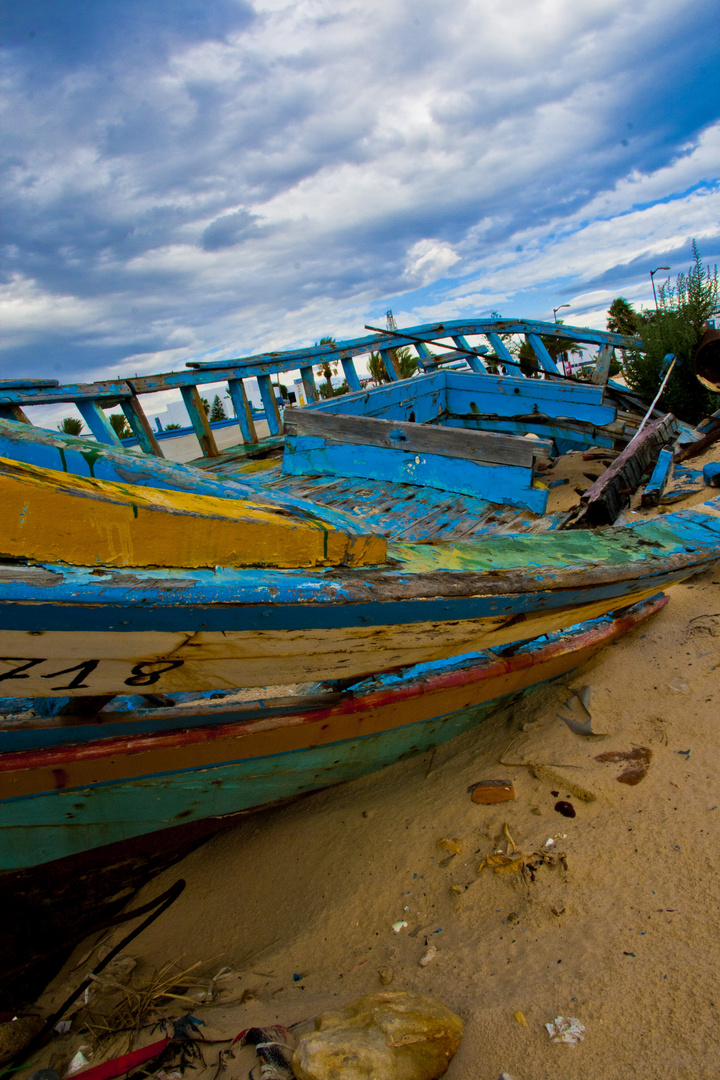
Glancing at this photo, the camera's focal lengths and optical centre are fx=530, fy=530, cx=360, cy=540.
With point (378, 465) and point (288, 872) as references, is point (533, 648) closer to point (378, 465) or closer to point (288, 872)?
point (288, 872)

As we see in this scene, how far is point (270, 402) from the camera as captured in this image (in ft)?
21.6

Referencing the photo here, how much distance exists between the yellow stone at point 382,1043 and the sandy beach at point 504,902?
0.07 m

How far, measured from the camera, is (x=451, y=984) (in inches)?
61.2

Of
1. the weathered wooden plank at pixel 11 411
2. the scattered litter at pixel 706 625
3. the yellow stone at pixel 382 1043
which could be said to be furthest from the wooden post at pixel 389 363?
the yellow stone at pixel 382 1043

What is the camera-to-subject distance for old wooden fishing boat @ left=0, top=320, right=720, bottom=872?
113 cm

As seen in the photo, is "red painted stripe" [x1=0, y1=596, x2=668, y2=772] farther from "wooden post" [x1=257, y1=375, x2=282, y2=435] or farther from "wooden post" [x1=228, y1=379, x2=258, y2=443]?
"wooden post" [x1=257, y1=375, x2=282, y2=435]

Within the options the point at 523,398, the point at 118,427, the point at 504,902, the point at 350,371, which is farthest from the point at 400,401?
the point at 118,427

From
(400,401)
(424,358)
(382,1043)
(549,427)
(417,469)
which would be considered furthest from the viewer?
(424,358)

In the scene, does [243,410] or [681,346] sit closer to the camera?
[243,410]

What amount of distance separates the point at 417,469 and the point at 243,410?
105 inches

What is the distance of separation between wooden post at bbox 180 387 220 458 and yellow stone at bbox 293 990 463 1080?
4824mm

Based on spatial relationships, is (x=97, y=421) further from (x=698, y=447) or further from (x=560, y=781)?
(x=698, y=447)

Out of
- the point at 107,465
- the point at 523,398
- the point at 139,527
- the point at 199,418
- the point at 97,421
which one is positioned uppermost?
the point at 97,421

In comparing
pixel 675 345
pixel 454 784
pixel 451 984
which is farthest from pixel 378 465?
pixel 675 345
